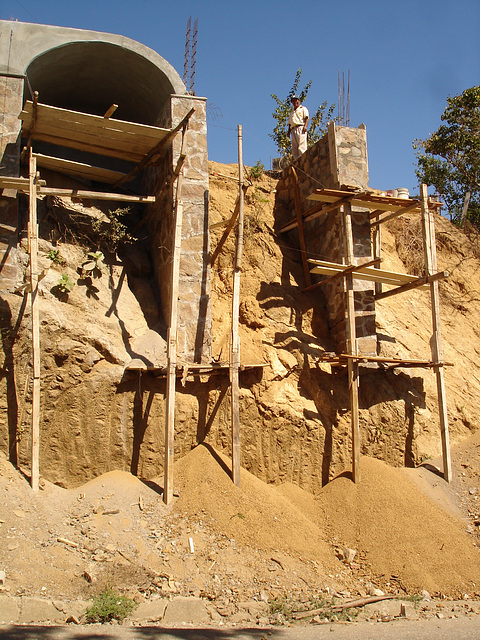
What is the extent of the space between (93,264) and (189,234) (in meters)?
1.43

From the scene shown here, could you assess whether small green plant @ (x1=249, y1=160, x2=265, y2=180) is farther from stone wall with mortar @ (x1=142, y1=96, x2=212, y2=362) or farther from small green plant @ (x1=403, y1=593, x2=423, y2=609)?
small green plant @ (x1=403, y1=593, x2=423, y2=609)

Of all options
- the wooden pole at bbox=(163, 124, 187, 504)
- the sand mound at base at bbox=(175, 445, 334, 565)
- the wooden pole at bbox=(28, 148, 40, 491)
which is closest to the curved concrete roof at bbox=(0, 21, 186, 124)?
the wooden pole at bbox=(28, 148, 40, 491)

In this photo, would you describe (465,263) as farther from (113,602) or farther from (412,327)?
(113,602)

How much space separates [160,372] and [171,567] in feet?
7.94

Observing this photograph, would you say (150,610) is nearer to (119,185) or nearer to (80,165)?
(80,165)

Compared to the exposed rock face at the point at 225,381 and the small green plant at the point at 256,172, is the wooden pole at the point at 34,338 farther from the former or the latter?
the small green plant at the point at 256,172

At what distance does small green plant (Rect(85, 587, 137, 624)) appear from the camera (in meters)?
5.97

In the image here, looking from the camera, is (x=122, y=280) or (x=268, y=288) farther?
(x=268, y=288)

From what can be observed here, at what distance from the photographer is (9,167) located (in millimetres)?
8766

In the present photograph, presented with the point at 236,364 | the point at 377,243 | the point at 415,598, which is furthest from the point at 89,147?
the point at 415,598

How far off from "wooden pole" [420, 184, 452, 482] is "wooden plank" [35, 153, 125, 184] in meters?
4.70

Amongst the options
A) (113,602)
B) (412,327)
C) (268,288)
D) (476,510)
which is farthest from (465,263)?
(113,602)

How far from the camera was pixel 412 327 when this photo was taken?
443 inches

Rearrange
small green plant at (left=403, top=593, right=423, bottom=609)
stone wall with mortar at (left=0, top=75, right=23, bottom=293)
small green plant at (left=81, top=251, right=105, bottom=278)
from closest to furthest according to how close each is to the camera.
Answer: small green plant at (left=403, top=593, right=423, bottom=609), stone wall with mortar at (left=0, top=75, right=23, bottom=293), small green plant at (left=81, top=251, right=105, bottom=278)
